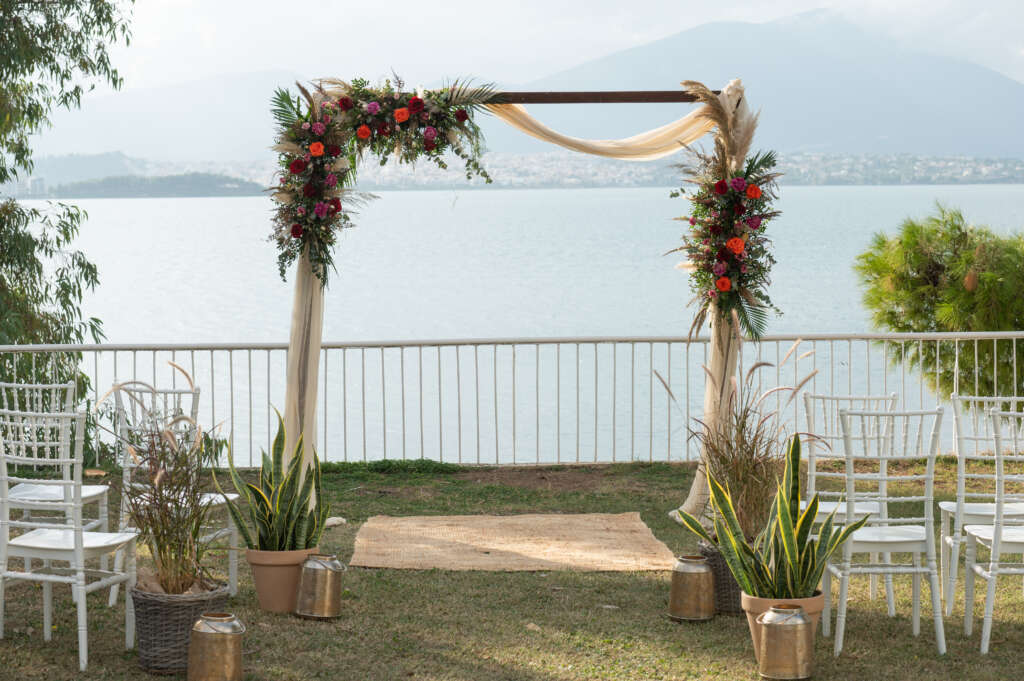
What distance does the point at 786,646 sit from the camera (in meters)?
4.02

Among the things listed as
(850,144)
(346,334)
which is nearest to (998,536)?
(346,334)

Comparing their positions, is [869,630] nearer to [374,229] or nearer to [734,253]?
[734,253]

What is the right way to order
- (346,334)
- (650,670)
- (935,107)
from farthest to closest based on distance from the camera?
(935,107)
(346,334)
(650,670)

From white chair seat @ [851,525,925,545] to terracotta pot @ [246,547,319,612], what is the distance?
235cm

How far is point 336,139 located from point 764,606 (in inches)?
141

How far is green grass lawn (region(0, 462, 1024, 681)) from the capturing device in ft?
13.6

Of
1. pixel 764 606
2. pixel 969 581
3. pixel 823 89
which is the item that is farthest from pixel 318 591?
pixel 823 89

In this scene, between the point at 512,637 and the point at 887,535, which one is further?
the point at 512,637

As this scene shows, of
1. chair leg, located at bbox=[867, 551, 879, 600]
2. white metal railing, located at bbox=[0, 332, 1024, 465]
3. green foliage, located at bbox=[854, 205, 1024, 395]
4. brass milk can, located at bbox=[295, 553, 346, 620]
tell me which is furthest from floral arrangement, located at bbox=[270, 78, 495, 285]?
white metal railing, located at bbox=[0, 332, 1024, 465]

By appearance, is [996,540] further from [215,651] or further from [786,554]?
[215,651]

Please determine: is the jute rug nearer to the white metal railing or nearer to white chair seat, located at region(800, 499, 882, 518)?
white chair seat, located at region(800, 499, 882, 518)

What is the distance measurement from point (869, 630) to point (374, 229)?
58076 millimetres

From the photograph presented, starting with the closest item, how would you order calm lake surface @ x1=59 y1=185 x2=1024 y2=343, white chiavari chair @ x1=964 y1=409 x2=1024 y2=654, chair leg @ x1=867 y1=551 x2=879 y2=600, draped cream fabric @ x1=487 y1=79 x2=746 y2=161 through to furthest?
white chiavari chair @ x1=964 y1=409 x2=1024 y2=654, chair leg @ x1=867 y1=551 x2=879 y2=600, draped cream fabric @ x1=487 y1=79 x2=746 y2=161, calm lake surface @ x1=59 y1=185 x2=1024 y2=343

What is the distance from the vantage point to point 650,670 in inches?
164
